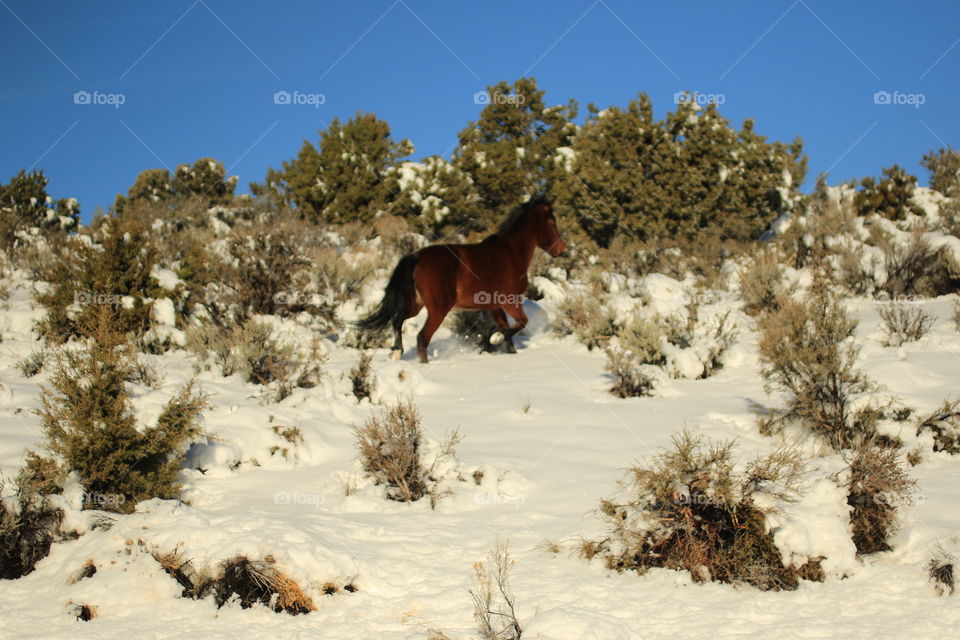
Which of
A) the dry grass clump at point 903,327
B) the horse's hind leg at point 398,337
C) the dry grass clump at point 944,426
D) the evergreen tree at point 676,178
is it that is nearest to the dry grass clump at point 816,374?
the dry grass clump at point 944,426

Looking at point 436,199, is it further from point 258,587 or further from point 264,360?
point 258,587

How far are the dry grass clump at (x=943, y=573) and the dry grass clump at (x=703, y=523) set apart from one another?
0.64 m

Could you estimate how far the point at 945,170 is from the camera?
86.7 feet

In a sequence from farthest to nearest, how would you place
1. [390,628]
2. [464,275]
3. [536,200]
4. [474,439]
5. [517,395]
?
[536,200] < [464,275] < [517,395] < [474,439] < [390,628]

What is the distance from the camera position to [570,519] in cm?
466

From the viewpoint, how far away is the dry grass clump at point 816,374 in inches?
229

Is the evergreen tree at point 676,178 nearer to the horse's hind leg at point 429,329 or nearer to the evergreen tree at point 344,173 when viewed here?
the evergreen tree at point 344,173

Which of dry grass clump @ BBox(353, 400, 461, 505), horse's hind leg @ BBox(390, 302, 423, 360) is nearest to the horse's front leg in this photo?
horse's hind leg @ BBox(390, 302, 423, 360)

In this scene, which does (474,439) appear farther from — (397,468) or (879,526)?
(879,526)

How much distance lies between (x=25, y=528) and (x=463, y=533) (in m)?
2.47

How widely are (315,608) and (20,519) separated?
1.80 m

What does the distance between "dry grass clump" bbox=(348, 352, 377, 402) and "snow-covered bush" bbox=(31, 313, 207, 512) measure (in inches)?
112

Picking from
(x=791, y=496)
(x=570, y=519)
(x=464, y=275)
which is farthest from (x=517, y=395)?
(x=791, y=496)

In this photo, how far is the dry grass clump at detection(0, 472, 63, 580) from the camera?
3.95 meters
